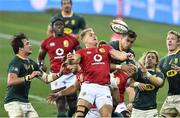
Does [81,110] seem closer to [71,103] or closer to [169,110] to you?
[169,110]

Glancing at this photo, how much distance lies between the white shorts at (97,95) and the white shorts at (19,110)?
1224 mm

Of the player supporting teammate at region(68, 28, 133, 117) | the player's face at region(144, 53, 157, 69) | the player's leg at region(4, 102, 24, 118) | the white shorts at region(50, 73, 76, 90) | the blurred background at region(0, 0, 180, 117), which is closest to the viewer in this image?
the player supporting teammate at region(68, 28, 133, 117)

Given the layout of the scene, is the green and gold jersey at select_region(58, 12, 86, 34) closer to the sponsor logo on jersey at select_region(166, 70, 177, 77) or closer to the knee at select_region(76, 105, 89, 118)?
the sponsor logo on jersey at select_region(166, 70, 177, 77)

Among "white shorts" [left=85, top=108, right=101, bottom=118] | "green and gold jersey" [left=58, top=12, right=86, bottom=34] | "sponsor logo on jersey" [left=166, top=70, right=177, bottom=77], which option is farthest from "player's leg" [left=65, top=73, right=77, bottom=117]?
"white shorts" [left=85, top=108, right=101, bottom=118]

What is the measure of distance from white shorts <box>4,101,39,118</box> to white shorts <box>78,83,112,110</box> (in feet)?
4.02

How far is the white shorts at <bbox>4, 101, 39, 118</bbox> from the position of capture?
1722cm

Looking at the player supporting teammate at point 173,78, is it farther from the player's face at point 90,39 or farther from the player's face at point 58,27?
the player's face at point 58,27

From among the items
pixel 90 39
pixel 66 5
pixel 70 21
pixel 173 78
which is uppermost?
pixel 66 5

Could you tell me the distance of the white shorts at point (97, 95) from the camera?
664 inches

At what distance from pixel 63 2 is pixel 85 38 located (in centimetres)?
640

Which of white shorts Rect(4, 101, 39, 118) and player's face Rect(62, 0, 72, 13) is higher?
player's face Rect(62, 0, 72, 13)

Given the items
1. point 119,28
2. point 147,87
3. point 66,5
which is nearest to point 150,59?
point 147,87

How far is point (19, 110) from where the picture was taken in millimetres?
17266

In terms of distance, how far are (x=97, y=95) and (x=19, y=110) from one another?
1.69m
